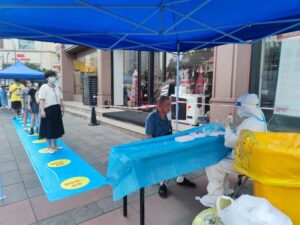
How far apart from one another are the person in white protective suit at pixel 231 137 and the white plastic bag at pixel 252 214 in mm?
908

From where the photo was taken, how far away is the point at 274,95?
5.44 meters

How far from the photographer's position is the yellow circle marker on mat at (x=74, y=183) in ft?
12.1

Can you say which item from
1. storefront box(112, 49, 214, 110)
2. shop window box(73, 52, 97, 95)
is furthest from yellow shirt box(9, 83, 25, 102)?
storefront box(112, 49, 214, 110)

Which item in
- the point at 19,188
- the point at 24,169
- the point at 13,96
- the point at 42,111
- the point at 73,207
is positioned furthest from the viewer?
the point at 13,96

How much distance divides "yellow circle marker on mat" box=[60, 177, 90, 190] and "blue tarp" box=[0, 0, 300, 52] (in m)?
2.37

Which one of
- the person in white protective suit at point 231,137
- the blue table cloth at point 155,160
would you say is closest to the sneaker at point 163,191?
the person in white protective suit at point 231,137

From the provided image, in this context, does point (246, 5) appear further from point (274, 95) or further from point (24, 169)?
point (24, 169)

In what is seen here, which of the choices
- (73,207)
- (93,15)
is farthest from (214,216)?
(93,15)

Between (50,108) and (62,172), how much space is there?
1464mm

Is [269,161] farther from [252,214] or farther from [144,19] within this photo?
[144,19]

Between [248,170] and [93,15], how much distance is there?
257cm

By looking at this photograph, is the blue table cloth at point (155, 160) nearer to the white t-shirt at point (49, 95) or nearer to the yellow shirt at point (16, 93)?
the white t-shirt at point (49, 95)

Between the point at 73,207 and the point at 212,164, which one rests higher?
the point at 212,164

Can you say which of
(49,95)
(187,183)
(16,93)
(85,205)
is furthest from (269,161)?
(16,93)
